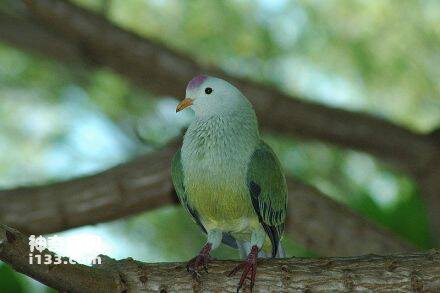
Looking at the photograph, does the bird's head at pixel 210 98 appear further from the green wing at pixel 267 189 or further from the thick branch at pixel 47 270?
the thick branch at pixel 47 270

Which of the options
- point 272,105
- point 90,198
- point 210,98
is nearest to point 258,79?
point 272,105

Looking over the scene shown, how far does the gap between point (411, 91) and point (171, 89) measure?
291cm

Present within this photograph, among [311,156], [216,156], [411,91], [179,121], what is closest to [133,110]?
[179,121]

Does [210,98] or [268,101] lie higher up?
[268,101]

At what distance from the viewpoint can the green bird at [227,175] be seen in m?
3.19

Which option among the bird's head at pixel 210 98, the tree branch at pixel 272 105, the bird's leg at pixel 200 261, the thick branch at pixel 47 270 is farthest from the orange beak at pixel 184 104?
the tree branch at pixel 272 105

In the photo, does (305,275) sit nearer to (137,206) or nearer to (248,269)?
(248,269)

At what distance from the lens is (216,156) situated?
3.19m

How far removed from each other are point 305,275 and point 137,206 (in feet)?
7.36

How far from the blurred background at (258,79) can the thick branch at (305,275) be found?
3.95m

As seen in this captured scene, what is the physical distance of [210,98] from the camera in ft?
11.2

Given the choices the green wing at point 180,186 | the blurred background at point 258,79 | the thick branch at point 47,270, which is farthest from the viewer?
the blurred background at point 258,79

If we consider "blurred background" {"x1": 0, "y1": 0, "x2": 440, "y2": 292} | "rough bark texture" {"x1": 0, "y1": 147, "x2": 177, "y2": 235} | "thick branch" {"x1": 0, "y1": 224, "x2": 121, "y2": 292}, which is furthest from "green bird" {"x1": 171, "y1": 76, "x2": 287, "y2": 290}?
"blurred background" {"x1": 0, "y1": 0, "x2": 440, "y2": 292}

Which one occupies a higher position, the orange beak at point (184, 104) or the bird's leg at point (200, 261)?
the orange beak at point (184, 104)
